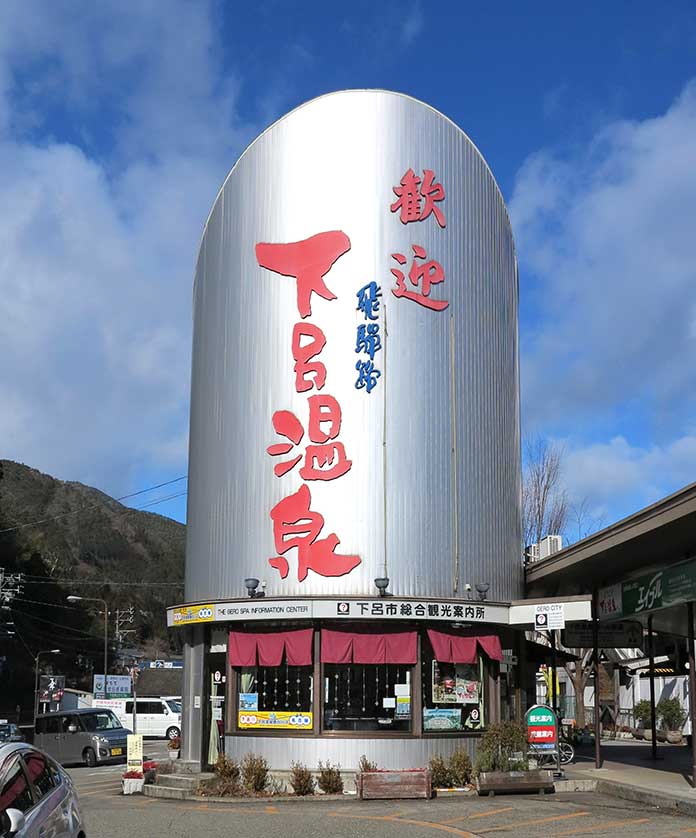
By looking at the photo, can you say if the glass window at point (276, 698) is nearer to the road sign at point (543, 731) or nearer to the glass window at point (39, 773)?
the road sign at point (543, 731)

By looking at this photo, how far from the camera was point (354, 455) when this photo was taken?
2425 cm

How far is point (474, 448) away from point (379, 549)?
358 cm

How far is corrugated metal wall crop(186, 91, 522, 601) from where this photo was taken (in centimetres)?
2425

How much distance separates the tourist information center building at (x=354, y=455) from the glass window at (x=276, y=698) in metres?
0.04

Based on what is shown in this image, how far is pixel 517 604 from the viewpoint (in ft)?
82.0

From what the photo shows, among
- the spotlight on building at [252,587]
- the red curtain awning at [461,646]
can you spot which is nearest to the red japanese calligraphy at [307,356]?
the spotlight on building at [252,587]

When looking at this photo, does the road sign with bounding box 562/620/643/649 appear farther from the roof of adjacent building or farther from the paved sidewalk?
the paved sidewalk

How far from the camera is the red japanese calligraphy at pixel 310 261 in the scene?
25062 millimetres

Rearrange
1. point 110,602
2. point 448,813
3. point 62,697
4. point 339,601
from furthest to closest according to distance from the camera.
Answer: point 110,602, point 62,697, point 339,601, point 448,813

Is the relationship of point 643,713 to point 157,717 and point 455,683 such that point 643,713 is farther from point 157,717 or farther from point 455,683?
point 455,683

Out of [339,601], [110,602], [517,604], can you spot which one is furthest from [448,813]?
[110,602]

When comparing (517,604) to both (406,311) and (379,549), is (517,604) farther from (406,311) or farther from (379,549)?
(406,311)

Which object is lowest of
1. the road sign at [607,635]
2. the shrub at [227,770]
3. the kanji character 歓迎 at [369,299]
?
the shrub at [227,770]

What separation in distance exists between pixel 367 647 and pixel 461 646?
7.41 feet
